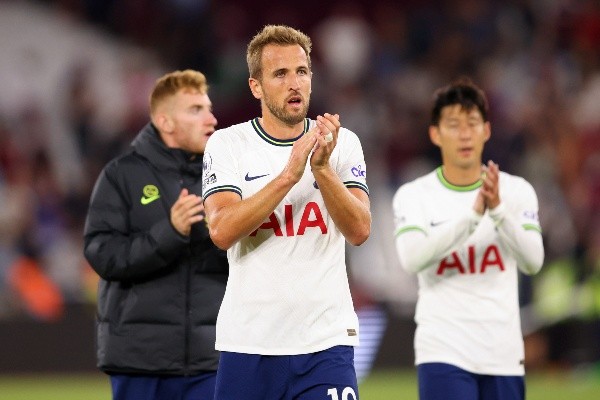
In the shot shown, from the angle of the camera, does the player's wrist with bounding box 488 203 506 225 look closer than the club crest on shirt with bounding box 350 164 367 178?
No

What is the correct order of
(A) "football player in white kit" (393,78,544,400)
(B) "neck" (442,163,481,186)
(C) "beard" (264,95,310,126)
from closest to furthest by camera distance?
(C) "beard" (264,95,310,126), (A) "football player in white kit" (393,78,544,400), (B) "neck" (442,163,481,186)

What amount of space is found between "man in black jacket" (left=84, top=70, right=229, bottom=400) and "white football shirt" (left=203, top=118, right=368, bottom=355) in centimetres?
102

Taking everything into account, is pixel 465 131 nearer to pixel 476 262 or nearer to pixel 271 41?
pixel 476 262

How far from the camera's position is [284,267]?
575 centimetres

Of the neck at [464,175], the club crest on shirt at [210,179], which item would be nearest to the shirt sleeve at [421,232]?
the neck at [464,175]

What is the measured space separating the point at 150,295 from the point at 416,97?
10959 mm

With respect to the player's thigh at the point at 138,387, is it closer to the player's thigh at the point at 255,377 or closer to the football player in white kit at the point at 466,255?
the player's thigh at the point at 255,377

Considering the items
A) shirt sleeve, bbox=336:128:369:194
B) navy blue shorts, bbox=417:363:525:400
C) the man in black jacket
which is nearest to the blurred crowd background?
navy blue shorts, bbox=417:363:525:400

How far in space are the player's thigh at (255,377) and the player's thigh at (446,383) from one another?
1.70 meters

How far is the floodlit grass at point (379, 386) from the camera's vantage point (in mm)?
12492

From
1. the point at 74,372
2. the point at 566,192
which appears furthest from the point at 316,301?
the point at 566,192

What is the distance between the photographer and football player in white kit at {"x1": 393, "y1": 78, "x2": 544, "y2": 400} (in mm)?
7195

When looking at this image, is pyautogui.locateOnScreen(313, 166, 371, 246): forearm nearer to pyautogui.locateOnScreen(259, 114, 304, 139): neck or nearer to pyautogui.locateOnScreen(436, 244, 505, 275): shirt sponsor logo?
pyautogui.locateOnScreen(259, 114, 304, 139): neck

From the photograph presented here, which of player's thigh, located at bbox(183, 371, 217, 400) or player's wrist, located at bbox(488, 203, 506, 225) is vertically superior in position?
player's wrist, located at bbox(488, 203, 506, 225)
